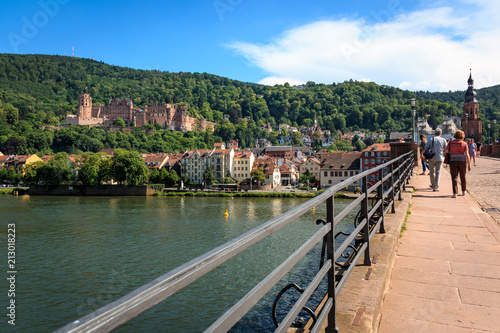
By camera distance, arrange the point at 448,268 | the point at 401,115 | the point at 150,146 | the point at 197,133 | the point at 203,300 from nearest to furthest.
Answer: the point at 448,268 < the point at 203,300 < the point at 150,146 < the point at 197,133 < the point at 401,115

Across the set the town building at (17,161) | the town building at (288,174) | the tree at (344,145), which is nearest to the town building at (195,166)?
the town building at (288,174)

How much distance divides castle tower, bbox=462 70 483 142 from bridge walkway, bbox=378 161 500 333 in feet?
302

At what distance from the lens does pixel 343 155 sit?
224ft

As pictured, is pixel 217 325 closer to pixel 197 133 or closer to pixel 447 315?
pixel 447 315

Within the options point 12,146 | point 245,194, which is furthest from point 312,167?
point 12,146

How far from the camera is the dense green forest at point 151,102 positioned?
122000 mm

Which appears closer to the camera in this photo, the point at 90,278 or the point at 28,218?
the point at 90,278

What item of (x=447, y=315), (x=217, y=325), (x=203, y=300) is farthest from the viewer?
(x=203, y=300)

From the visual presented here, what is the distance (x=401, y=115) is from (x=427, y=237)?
176m

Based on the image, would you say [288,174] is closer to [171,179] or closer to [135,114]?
[171,179]

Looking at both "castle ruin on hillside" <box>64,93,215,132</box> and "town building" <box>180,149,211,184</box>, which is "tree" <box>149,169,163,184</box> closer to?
"town building" <box>180,149,211,184</box>

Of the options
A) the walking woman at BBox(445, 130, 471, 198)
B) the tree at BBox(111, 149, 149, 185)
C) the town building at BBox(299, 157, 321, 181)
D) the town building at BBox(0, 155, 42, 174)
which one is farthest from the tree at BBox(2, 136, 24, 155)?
the walking woman at BBox(445, 130, 471, 198)

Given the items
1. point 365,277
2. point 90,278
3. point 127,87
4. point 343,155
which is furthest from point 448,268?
point 127,87

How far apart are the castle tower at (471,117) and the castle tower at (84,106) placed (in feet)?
396
